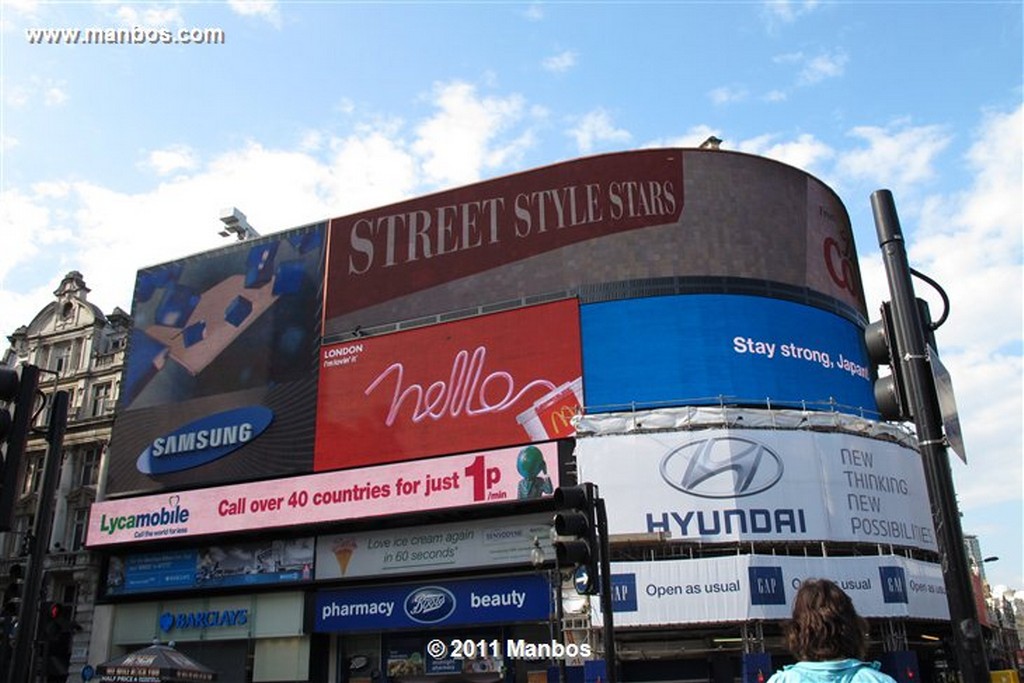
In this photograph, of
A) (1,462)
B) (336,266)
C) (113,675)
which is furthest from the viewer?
(336,266)

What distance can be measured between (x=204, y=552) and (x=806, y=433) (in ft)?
80.4

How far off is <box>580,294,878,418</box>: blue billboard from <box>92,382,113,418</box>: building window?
2499 centimetres

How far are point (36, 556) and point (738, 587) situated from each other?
23146 mm

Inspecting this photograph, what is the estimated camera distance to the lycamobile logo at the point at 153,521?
3678 cm

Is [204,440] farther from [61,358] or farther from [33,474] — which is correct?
[61,358]

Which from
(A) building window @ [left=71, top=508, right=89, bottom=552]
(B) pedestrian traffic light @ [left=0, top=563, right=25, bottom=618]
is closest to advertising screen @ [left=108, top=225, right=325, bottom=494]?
(A) building window @ [left=71, top=508, right=89, bottom=552]

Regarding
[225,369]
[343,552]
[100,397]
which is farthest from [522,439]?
[100,397]

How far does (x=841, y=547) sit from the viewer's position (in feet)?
97.1

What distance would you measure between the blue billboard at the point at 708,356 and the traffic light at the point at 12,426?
87.1 ft

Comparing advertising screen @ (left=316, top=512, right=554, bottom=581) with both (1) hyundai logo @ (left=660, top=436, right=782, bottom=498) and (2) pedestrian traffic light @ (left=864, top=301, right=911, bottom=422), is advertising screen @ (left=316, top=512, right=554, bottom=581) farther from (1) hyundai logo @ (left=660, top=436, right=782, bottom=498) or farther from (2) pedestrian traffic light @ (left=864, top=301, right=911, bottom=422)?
(2) pedestrian traffic light @ (left=864, top=301, right=911, bottom=422)

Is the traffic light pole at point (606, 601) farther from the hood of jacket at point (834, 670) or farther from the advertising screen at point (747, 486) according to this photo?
the advertising screen at point (747, 486)

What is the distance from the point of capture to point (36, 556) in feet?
28.0

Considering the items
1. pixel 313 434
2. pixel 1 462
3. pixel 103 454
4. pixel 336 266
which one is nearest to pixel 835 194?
pixel 336 266

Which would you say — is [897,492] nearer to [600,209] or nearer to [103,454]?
[600,209]
